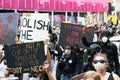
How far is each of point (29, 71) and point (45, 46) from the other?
1.27 metres

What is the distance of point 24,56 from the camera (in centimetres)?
953

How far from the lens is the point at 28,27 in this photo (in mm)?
11719

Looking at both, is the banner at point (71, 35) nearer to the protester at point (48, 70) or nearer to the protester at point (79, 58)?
the protester at point (79, 58)

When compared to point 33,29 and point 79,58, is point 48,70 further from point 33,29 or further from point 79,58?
point 79,58

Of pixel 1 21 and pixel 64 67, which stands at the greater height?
pixel 1 21

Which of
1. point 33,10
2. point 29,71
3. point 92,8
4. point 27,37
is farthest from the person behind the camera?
point 92,8

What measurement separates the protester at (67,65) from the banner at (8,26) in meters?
1.22

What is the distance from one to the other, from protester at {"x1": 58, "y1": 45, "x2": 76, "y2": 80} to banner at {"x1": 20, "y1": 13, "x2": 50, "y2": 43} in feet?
2.72

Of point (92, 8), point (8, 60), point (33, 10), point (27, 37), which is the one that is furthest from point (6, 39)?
point (92, 8)

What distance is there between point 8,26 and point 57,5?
2824 cm

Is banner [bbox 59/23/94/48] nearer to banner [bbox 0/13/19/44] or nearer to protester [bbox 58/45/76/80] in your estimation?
protester [bbox 58/45/76/80]

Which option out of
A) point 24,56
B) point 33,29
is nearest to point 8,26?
point 33,29

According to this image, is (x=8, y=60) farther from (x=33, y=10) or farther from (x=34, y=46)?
(x=33, y=10)

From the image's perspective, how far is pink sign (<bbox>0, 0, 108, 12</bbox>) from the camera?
36.7 meters
